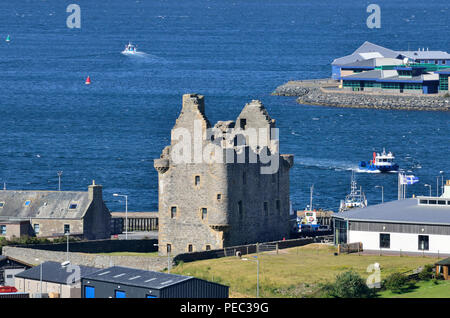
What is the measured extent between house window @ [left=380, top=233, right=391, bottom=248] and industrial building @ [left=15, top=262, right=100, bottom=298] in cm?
2088

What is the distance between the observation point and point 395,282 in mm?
74500

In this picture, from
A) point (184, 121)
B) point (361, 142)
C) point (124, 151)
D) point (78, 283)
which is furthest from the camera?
point (361, 142)

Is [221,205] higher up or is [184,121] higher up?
[184,121]

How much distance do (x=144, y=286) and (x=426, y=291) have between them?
1813 cm

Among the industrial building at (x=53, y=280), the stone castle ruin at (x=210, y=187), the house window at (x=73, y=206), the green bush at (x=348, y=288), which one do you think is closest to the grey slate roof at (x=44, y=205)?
the house window at (x=73, y=206)

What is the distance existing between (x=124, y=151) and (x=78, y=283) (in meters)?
116

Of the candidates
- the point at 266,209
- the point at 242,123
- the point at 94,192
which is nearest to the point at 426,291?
the point at 266,209

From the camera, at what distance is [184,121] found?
91.8 meters

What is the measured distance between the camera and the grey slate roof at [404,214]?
8656 cm

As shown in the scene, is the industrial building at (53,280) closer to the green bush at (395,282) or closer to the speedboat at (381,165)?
the green bush at (395,282)

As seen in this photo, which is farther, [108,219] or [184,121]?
[108,219]

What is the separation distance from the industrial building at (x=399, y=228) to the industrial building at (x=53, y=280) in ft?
66.5
